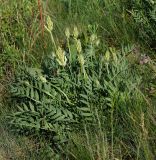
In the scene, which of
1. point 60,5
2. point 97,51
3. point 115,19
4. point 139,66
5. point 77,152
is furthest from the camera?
point 60,5

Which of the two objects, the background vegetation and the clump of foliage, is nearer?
the background vegetation

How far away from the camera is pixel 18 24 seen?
366cm

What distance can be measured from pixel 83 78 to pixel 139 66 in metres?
0.61

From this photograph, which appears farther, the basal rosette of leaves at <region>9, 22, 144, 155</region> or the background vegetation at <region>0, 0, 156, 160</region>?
the basal rosette of leaves at <region>9, 22, 144, 155</region>

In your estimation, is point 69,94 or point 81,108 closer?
point 81,108

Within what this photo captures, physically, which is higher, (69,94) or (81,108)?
(69,94)

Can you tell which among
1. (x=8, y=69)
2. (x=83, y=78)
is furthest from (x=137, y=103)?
(x=8, y=69)

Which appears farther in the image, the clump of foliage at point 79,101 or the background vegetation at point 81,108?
the clump of foliage at point 79,101

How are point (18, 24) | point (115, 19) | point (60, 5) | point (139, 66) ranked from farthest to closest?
1. point (60, 5)
2. point (115, 19)
3. point (18, 24)
4. point (139, 66)

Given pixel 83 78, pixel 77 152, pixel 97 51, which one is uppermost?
pixel 97 51

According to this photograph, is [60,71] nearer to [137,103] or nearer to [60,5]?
[137,103]

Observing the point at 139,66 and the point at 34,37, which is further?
the point at 34,37

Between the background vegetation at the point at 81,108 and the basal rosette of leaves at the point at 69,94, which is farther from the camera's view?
the basal rosette of leaves at the point at 69,94

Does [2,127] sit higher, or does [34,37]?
[34,37]
